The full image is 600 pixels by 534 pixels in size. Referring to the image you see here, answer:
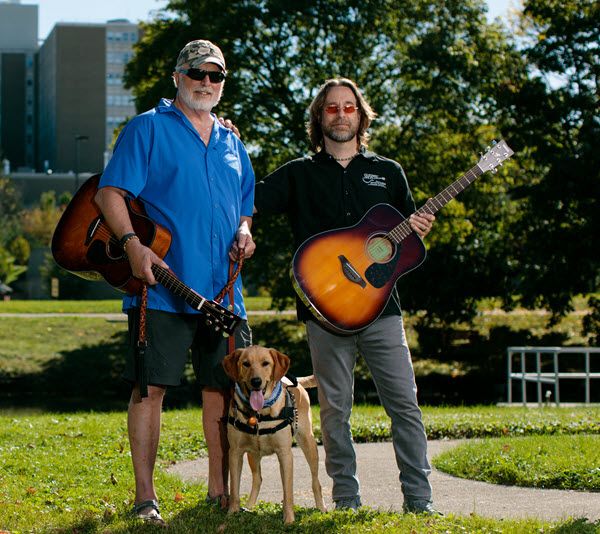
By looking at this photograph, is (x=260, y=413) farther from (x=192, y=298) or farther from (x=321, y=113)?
(x=321, y=113)

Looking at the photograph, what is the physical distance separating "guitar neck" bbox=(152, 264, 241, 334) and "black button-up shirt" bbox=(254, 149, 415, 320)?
650 mm

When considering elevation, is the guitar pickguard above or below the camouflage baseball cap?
below

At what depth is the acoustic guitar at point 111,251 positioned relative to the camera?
18.5 ft

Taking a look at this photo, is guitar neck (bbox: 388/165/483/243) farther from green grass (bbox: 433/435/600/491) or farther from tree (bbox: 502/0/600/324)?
tree (bbox: 502/0/600/324)

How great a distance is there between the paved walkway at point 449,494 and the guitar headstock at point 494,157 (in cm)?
195

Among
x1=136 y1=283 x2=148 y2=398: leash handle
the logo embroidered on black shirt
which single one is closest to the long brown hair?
the logo embroidered on black shirt

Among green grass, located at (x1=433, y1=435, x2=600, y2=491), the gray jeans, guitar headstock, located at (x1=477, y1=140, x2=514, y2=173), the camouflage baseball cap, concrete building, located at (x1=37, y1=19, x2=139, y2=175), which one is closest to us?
the camouflage baseball cap

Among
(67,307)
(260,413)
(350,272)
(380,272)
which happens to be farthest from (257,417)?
(67,307)

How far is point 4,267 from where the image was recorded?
57.3 metres

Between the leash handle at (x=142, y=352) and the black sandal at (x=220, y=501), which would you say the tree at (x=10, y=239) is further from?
the leash handle at (x=142, y=352)

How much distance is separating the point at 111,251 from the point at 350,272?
4.21ft

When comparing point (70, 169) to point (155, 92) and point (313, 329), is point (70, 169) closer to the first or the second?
point (155, 92)

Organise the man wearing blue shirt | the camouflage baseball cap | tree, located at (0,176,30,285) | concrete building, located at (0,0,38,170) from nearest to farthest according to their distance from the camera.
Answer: the man wearing blue shirt, the camouflage baseball cap, tree, located at (0,176,30,285), concrete building, located at (0,0,38,170)

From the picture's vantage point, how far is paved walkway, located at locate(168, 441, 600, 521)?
6.40 metres
